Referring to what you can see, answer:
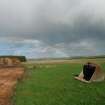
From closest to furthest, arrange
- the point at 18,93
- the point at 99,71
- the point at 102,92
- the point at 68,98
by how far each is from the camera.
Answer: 1. the point at 68,98
2. the point at 102,92
3. the point at 18,93
4. the point at 99,71

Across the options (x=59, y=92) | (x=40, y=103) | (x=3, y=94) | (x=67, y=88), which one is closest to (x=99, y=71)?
(x=67, y=88)

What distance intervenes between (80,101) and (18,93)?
4.92m

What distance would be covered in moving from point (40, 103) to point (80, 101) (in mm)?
1917

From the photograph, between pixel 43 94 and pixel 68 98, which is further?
pixel 43 94

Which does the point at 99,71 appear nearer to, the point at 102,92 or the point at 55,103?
the point at 102,92

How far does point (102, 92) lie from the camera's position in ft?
55.6

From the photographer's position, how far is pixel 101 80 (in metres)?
22.4

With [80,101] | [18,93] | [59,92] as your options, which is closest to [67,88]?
[59,92]

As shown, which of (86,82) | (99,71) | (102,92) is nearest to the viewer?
(102,92)

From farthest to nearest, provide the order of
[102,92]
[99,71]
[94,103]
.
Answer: [99,71]
[102,92]
[94,103]

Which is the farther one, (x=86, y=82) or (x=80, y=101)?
(x=86, y=82)

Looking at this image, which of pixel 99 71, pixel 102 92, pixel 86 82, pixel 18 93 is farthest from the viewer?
pixel 99 71

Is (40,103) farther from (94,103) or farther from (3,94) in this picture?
(3,94)

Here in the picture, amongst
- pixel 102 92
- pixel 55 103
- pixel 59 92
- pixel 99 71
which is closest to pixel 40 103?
pixel 55 103
